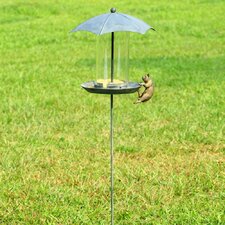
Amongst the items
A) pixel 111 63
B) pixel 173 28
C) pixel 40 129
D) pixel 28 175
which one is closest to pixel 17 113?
pixel 40 129

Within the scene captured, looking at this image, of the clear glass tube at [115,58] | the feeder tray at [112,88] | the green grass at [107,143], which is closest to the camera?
the feeder tray at [112,88]

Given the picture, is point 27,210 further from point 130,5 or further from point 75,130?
point 130,5

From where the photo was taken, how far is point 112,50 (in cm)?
391

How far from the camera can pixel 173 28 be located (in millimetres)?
17969

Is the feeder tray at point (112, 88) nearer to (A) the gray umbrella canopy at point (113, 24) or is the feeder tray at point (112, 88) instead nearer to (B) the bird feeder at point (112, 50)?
(B) the bird feeder at point (112, 50)

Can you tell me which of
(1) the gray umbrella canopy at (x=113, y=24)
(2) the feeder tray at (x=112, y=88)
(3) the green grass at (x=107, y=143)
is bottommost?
(3) the green grass at (x=107, y=143)

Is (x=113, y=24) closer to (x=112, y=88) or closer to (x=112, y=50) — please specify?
(x=112, y=50)

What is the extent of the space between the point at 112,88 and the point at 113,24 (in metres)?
0.39

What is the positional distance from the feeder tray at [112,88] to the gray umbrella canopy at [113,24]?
13.4 inches

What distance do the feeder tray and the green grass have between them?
1.27 m

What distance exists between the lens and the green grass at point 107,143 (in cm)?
488

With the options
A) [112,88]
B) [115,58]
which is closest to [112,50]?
[115,58]

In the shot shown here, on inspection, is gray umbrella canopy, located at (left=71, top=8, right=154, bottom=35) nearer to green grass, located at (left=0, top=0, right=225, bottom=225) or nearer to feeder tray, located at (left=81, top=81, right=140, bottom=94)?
feeder tray, located at (left=81, top=81, right=140, bottom=94)

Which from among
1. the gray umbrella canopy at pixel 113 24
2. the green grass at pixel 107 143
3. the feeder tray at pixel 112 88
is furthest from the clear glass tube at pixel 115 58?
the green grass at pixel 107 143
